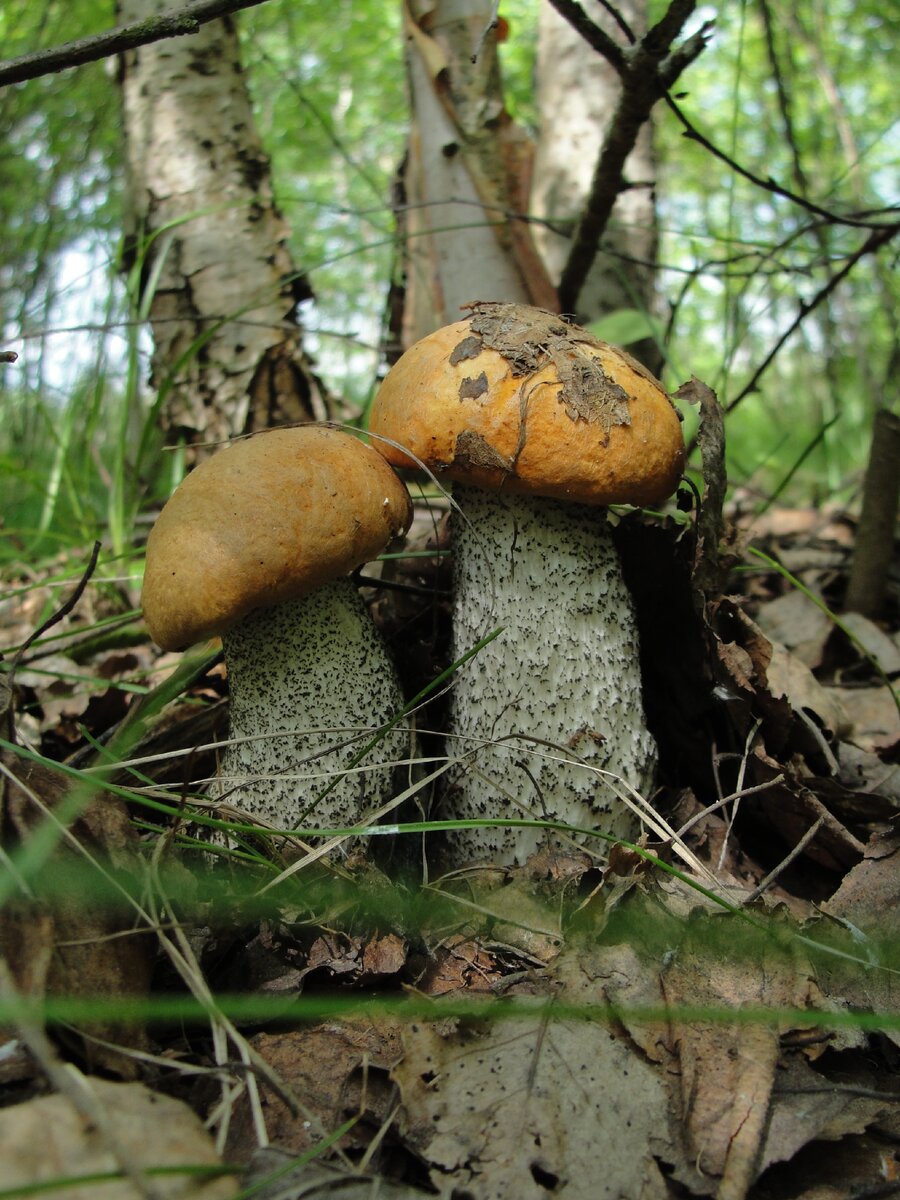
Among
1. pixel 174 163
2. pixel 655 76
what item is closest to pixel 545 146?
pixel 174 163

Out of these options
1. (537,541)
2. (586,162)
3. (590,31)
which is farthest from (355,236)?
(537,541)

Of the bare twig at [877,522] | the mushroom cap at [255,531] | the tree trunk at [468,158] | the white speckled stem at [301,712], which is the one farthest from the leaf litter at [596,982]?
the tree trunk at [468,158]

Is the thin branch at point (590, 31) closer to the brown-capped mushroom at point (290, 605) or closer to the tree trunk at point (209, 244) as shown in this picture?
the brown-capped mushroom at point (290, 605)

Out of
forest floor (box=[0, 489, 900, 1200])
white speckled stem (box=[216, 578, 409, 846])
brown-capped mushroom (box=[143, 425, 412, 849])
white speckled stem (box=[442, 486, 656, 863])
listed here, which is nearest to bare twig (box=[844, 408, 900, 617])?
forest floor (box=[0, 489, 900, 1200])

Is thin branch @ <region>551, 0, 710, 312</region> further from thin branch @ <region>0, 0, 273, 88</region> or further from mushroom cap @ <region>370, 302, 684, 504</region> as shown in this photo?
thin branch @ <region>0, 0, 273, 88</region>

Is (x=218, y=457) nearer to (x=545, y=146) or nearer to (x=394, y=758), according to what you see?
(x=394, y=758)

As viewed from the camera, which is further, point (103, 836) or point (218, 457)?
point (218, 457)
